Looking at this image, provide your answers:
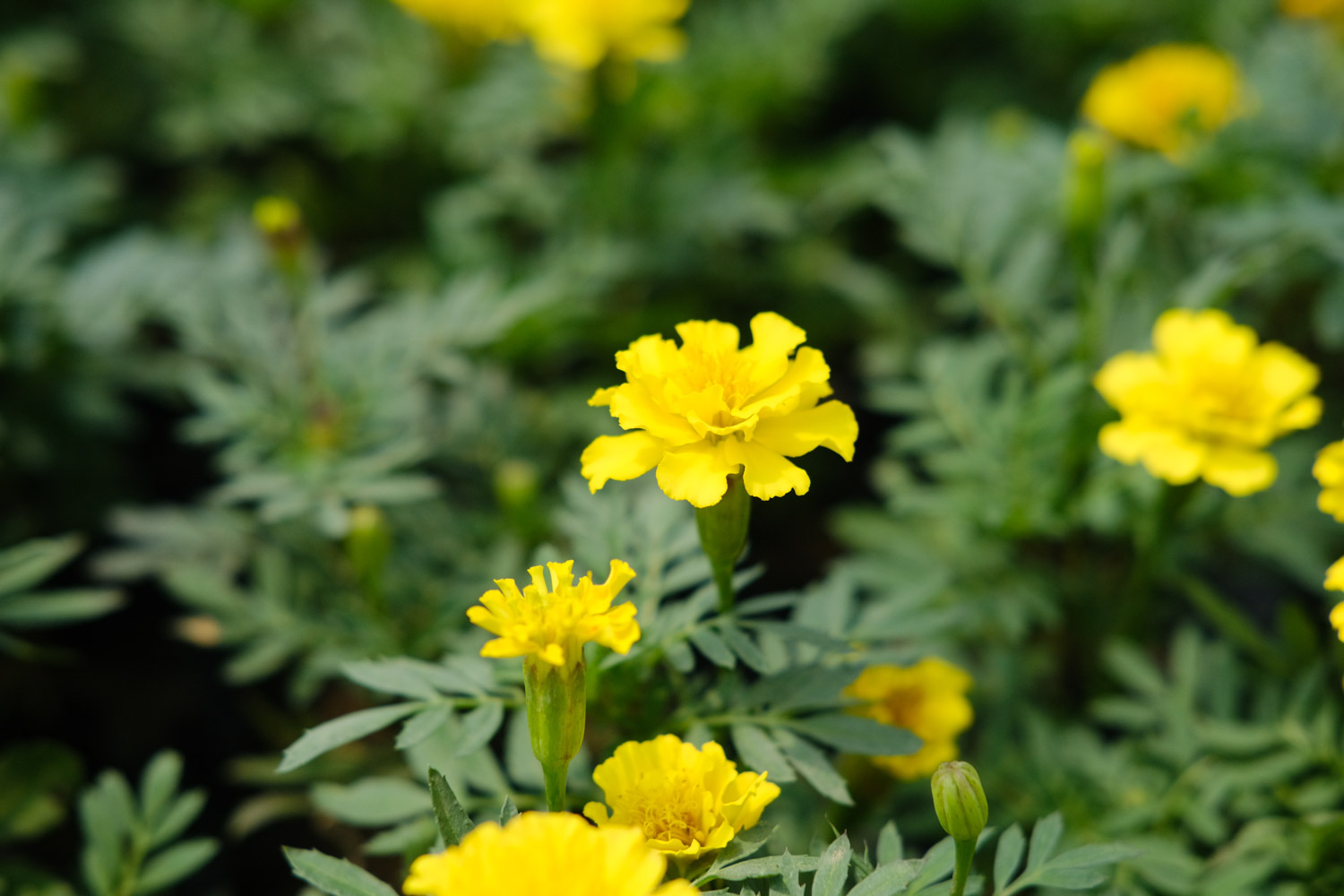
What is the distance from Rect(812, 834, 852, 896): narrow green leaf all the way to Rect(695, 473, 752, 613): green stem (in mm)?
216

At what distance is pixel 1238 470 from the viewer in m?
0.93

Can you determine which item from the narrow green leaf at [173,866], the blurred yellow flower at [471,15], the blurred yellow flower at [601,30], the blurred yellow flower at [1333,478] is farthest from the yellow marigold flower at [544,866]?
the blurred yellow flower at [471,15]

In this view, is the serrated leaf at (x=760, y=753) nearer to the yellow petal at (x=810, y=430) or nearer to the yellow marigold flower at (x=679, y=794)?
the yellow marigold flower at (x=679, y=794)

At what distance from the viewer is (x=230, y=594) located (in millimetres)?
1171

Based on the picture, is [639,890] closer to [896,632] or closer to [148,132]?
[896,632]

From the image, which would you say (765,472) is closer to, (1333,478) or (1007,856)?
(1007,856)

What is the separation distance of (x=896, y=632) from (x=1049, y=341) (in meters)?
0.51

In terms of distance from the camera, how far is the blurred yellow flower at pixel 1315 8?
1.69 m

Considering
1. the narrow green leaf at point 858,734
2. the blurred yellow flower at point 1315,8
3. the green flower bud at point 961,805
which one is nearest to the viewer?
the green flower bud at point 961,805

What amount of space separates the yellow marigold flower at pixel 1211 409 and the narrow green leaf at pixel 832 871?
0.46m

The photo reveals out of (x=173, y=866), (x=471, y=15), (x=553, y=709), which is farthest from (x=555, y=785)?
(x=471, y=15)

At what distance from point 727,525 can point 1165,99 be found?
3.67 ft

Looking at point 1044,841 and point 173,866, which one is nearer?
point 1044,841

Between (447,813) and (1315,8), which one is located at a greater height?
(1315,8)
